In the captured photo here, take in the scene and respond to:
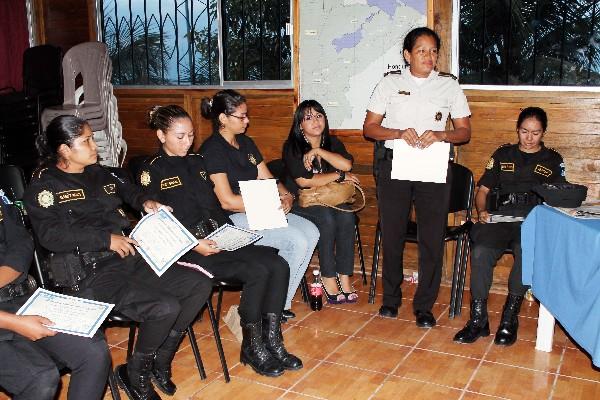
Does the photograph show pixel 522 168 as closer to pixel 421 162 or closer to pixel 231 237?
pixel 421 162

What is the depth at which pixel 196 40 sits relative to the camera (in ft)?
16.4

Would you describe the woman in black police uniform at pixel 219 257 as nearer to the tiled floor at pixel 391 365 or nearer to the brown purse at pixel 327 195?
the tiled floor at pixel 391 365

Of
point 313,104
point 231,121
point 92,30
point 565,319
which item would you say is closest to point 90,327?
point 231,121

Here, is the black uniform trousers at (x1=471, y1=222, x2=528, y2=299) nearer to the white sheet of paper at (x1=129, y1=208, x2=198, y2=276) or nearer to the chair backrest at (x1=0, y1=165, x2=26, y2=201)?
the white sheet of paper at (x1=129, y1=208, x2=198, y2=276)

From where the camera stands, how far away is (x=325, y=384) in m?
2.84

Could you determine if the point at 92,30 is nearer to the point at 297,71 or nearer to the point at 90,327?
the point at 297,71

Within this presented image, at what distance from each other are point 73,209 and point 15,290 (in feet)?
1.40

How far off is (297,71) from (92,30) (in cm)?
207

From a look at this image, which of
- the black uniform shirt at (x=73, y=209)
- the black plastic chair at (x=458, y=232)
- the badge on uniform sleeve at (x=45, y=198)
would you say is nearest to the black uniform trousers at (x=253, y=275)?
the black uniform shirt at (x=73, y=209)

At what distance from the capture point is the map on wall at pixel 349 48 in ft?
13.5

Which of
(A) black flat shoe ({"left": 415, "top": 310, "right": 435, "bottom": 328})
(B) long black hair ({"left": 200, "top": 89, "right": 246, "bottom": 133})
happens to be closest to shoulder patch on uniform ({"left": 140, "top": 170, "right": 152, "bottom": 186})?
(B) long black hair ({"left": 200, "top": 89, "right": 246, "bottom": 133})

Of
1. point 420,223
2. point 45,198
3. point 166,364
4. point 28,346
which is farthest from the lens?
point 420,223

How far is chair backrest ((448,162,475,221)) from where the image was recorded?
3771 millimetres

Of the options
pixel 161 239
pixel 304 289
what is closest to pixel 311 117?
pixel 304 289
